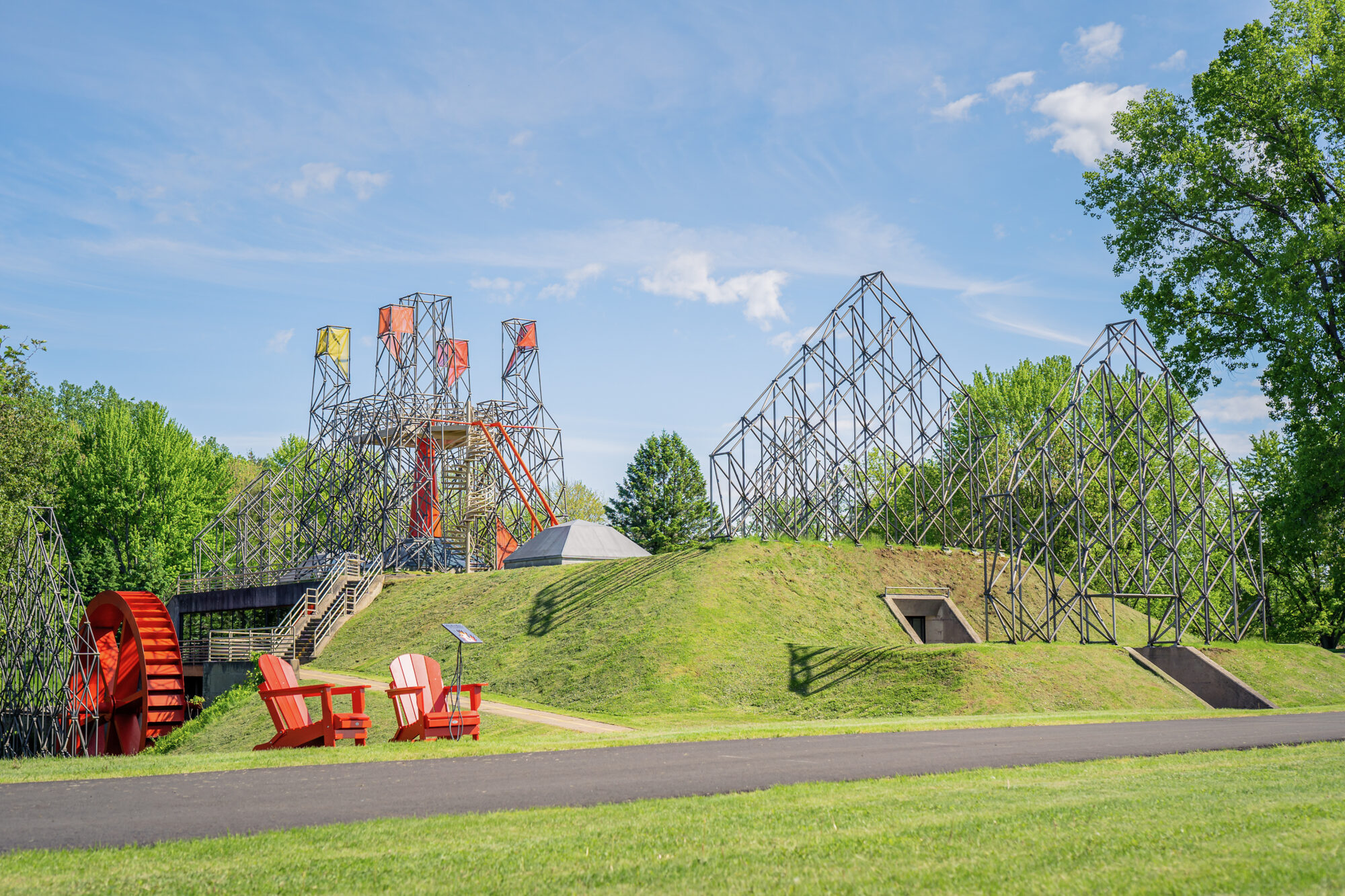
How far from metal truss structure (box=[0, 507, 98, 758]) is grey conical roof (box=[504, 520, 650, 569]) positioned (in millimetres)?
16331

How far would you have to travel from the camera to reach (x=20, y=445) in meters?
32.2

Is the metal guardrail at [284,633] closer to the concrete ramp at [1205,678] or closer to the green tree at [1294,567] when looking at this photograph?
the concrete ramp at [1205,678]

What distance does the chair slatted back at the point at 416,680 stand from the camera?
651 inches

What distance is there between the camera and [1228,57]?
24.3 m

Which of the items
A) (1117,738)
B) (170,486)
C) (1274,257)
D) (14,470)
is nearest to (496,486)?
(170,486)

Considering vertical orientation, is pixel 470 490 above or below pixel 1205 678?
above

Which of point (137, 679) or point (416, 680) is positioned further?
point (137, 679)

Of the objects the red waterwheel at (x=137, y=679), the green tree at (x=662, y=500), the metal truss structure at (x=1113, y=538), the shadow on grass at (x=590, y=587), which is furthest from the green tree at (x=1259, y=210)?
the green tree at (x=662, y=500)

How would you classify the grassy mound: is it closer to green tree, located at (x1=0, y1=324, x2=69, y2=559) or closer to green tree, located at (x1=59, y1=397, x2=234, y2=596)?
green tree, located at (x1=0, y1=324, x2=69, y2=559)

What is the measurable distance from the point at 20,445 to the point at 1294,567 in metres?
50.1

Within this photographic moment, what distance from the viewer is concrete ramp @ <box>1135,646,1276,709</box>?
24703mm

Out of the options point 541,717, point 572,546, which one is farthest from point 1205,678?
point 572,546

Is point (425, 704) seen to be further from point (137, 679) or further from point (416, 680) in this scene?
point (137, 679)

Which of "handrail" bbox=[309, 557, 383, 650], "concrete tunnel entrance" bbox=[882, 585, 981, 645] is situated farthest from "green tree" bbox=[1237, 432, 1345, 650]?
"handrail" bbox=[309, 557, 383, 650]
